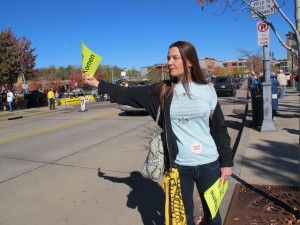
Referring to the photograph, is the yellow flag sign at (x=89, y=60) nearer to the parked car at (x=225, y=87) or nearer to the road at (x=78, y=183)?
the road at (x=78, y=183)

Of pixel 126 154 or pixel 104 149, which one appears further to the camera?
pixel 104 149

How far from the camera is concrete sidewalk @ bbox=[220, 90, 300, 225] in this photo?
4329 mm

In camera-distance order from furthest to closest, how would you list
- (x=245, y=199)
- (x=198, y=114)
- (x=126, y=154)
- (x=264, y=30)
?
(x=264, y=30)
(x=126, y=154)
(x=245, y=199)
(x=198, y=114)

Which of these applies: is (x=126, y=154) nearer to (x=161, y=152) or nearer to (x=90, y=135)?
(x=90, y=135)

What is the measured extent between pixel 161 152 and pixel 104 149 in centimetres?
605

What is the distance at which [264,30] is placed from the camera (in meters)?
8.44

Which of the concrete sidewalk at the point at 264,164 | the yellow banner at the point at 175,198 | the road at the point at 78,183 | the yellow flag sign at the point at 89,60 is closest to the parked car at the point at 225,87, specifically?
the road at the point at 78,183

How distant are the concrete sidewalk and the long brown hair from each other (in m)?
1.90

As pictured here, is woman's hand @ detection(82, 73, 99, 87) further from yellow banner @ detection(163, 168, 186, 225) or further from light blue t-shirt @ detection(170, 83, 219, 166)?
yellow banner @ detection(163, 168, 186, 225)

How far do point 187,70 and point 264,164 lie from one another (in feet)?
12.8

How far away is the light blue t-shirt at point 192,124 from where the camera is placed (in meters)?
2.62

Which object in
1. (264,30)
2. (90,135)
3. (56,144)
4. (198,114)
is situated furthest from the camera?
(90,135)

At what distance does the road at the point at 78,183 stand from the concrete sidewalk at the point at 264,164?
2.86 ft

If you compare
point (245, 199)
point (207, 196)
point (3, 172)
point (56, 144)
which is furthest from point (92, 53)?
point (56, 144)
